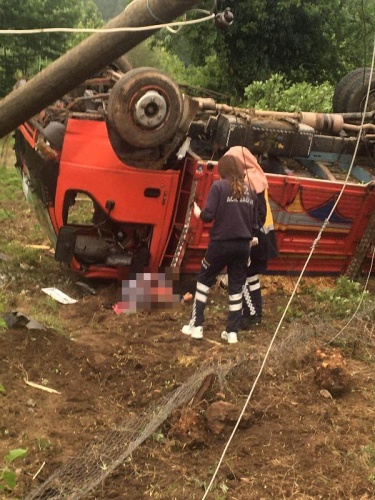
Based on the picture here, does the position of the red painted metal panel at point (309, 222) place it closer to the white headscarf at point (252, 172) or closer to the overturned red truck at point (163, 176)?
the overturned red truck at point (163, 176)

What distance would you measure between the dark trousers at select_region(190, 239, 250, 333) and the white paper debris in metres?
1.54

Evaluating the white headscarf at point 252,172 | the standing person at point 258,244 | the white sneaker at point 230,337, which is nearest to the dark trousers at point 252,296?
the standing person at point 258,244

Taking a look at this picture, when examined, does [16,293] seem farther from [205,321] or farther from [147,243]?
[205,321]

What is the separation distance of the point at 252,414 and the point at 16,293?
11.8 ft

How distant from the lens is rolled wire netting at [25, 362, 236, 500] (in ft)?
11.4

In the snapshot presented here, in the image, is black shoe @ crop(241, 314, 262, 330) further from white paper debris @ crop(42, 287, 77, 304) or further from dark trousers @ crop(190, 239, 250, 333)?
white paper debris @ crop(42, 287, 77, 304)

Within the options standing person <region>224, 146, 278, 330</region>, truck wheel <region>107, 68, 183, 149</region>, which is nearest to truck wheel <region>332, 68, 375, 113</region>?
standing person <region>224, 146, 278, 330</region>

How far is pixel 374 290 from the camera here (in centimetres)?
771

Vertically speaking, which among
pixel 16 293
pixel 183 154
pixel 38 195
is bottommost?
pixel 16 293

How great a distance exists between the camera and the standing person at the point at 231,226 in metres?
5.57

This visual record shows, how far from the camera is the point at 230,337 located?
589cm

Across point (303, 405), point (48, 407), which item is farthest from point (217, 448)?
point (48, 407)

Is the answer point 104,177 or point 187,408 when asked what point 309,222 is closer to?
point 104,177

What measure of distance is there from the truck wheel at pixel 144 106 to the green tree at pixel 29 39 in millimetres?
12815
